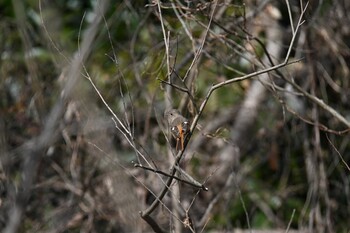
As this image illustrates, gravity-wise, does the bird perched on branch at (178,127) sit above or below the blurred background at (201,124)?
above

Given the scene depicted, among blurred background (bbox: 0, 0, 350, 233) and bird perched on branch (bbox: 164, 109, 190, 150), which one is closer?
bird perched on branch (bbox: 164, 109, 190, 150)

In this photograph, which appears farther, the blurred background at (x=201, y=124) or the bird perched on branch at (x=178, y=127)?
the blurred background at (x=201, y=124)

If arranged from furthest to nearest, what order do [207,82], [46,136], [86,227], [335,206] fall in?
[207,82], [335,206], [86,227], [46,136]

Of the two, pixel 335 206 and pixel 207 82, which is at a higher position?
pixel 207 82

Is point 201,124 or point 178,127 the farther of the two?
point 201,124

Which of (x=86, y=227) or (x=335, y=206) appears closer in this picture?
(x=86, y=227)

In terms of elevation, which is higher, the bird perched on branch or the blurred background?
the bird perched on branch

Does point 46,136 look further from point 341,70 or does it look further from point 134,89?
point 341,70

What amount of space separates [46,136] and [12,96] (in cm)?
327

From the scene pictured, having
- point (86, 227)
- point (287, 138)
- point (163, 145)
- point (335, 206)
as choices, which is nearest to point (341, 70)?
point (287, 138)

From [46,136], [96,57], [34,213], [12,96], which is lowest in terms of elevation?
[34,213]

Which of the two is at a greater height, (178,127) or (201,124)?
(178,127)

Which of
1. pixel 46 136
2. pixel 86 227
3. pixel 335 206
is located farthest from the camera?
pixel 335 206

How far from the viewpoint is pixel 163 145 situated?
441 cm
